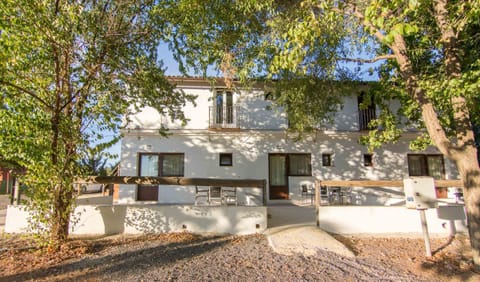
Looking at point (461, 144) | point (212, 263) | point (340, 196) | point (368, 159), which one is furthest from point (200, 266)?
point (368, 159)

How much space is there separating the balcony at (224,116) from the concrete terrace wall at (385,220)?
5.93 m

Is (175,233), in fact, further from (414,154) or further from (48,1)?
(414,154)

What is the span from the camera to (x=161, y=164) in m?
11.5

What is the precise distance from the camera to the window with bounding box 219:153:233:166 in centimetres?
1167

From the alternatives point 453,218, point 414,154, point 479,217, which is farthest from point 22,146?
point 414,154

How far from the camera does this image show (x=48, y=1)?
457cm

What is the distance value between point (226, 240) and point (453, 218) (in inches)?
228

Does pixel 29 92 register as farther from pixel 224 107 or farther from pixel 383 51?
pixel 383 51

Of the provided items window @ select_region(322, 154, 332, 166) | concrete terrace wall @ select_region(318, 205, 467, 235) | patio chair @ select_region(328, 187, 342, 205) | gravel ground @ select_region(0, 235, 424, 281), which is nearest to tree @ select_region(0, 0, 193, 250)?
gravel ground @ select_region(0, 235, 424, 281)

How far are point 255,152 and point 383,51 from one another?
6244 mm

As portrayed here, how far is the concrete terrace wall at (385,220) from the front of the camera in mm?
6816

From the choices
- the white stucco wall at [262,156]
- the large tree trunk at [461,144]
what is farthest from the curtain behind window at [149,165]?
the large tree trunk at [461,144]

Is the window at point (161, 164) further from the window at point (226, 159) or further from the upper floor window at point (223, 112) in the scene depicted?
the upper floor window at point (223, 112)

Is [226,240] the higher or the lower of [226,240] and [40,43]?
the lower
